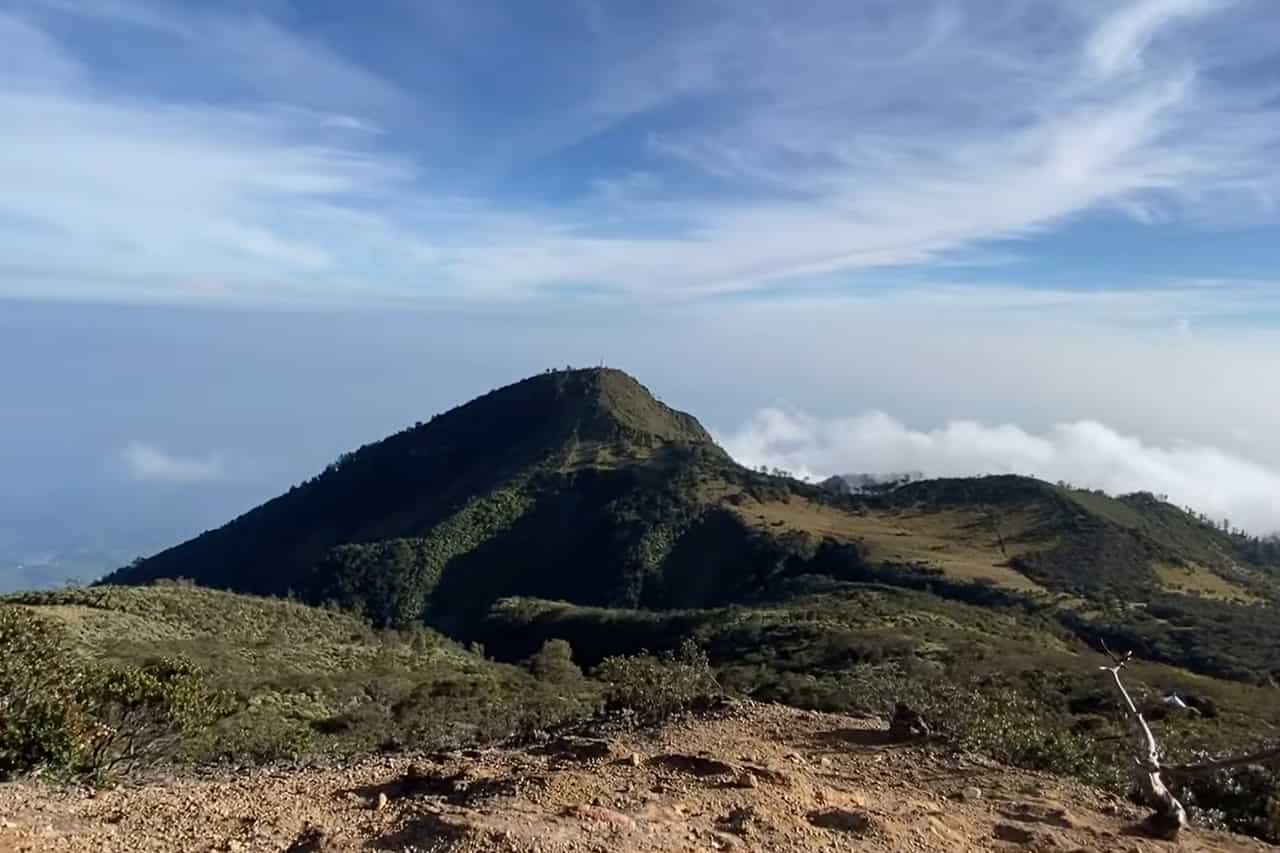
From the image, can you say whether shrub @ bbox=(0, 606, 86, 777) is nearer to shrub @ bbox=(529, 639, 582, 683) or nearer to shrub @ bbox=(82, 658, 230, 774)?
shrub @ bbox=(82, 658, 230, 774)

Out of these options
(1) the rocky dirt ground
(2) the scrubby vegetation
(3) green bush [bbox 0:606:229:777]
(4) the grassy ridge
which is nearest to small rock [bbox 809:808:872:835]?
(1) the rocky dirt ground

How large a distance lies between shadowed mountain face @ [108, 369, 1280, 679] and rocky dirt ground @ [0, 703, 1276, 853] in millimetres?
54098

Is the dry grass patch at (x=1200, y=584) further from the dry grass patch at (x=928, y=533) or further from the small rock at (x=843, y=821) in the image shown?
the small rock at (x=843, y=821)

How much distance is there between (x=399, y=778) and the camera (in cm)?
1087

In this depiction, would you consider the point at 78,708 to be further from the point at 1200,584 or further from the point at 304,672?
the point at 1200,584

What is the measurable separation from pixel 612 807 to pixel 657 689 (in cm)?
566

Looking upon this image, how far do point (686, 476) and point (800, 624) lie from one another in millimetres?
53544

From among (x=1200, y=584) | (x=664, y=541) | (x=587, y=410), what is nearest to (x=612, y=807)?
(x=664, y=541)

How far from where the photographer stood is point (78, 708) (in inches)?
457

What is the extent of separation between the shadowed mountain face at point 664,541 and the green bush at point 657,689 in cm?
5043

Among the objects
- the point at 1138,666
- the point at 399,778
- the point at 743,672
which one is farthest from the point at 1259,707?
the point at 399,778

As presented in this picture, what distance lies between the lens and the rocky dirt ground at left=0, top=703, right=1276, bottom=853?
8.69 meters

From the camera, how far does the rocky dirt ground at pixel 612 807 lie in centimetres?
869

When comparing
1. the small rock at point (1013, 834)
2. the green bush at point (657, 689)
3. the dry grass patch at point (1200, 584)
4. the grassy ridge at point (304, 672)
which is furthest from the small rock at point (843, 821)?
the dry grass patch at point (1200, 584)
